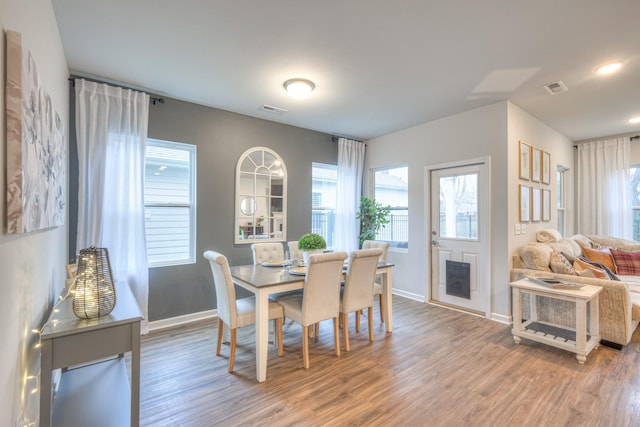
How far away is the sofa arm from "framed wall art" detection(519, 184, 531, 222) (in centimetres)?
90

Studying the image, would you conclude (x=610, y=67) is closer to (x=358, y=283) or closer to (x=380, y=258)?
(x=380, y=258)

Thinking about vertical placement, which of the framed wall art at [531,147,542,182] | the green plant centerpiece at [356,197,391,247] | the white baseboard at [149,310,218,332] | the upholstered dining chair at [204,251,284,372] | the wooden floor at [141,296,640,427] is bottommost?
the wooden floor at [141,296,640,427]

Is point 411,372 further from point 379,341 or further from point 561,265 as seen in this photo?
point 561,265

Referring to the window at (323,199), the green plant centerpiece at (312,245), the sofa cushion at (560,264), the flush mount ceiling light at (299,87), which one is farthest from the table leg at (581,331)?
the window at (323,199)

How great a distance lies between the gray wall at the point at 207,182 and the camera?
11.6 ft

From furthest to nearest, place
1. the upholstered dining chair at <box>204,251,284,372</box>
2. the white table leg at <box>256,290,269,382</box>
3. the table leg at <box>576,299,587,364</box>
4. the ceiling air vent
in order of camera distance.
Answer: the ceiling air vent, the table leg at <box>576,299,587,364</box>, the upholstered dining chair at <box>204,251,284,372</box>, the white table leg at <box>256,290,269,382</box>

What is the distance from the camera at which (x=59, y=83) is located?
7.98 feet

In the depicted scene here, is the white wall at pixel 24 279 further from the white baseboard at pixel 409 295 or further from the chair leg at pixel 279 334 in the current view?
the white baseboard at pixel 409 295

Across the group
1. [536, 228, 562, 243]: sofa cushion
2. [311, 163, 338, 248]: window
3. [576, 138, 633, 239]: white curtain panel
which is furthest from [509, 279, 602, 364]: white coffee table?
[576, 138, 633, 239]: white curtain panel

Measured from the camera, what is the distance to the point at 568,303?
10.2 ft

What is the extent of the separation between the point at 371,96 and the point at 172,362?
339cm

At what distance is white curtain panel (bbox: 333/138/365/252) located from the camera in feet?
16.7

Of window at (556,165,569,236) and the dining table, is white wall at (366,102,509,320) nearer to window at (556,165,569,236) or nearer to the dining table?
the dining table

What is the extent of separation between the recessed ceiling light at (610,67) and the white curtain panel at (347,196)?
10.4 feet
